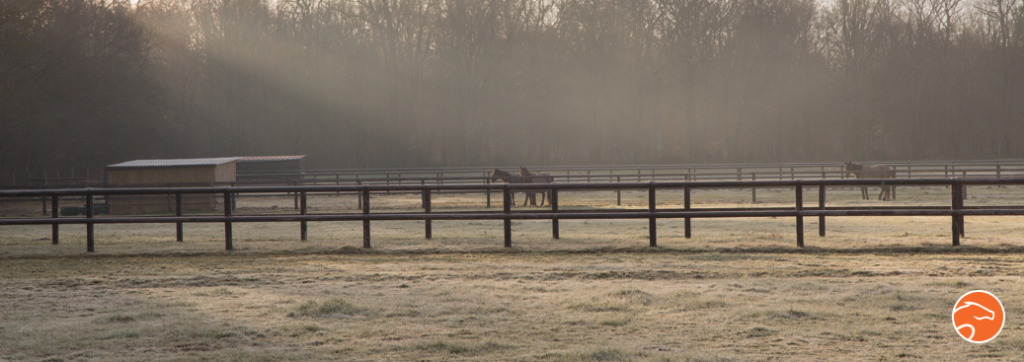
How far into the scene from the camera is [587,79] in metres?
55.0

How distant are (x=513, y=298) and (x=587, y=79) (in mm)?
49359

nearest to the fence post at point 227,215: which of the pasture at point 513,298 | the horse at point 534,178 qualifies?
the pasture at point 513,298

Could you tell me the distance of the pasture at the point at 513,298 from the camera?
502 cm

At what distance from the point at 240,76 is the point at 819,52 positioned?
43445 mm

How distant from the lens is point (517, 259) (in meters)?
9.56

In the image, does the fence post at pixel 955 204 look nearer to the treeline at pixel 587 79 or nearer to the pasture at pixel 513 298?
the pasture at pixel 513 298

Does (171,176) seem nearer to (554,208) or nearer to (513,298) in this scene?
(554,208)

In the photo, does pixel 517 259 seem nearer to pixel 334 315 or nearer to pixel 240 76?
pixel 334 315

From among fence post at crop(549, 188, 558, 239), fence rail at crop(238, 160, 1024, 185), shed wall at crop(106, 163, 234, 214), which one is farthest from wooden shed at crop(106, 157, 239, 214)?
fence post at crop(549, 188, 558, 239)

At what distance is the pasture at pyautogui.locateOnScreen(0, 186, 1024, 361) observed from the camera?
5.02 metres

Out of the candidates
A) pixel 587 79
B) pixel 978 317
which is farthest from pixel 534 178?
pixel 587 79

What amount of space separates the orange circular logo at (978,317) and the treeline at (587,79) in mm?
43947

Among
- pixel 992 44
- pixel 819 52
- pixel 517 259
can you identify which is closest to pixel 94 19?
pixel 517 259

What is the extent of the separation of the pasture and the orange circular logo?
10 cm
